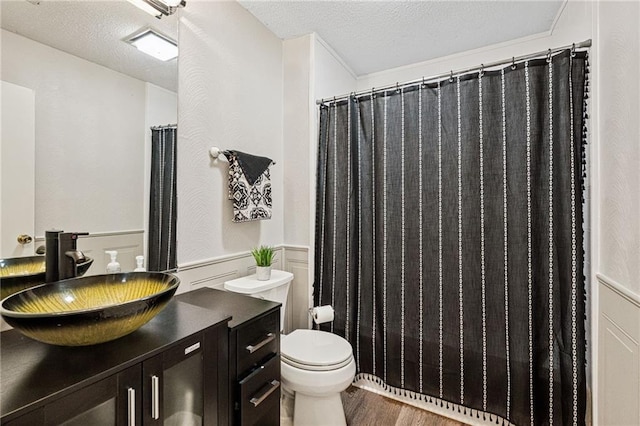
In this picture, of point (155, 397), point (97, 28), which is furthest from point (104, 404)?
point (97, 28)

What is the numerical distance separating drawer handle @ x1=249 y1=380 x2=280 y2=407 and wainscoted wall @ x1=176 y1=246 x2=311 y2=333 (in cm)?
65

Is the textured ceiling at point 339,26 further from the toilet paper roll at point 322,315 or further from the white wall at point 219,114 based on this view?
the toilet paper roll at point 322,315

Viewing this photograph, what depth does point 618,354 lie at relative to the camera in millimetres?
1183

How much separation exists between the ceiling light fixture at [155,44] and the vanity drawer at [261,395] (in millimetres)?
1505

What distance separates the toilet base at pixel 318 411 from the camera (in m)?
1.56

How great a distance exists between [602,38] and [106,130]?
2.14 meters

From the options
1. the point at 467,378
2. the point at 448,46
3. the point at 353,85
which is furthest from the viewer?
the point at 353,85

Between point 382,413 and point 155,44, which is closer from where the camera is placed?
point 155,44

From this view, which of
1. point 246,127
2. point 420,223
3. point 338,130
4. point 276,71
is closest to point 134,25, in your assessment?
point 246,127

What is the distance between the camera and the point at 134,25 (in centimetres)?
138

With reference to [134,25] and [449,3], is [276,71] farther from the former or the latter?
[449,3]

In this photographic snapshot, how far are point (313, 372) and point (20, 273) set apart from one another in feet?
4.05

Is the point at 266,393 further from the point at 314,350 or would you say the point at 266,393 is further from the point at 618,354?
the point at 618,354

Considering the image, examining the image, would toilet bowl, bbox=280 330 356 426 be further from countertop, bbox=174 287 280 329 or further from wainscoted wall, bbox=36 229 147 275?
wainscoted wall, bbox=36 229 147 275
